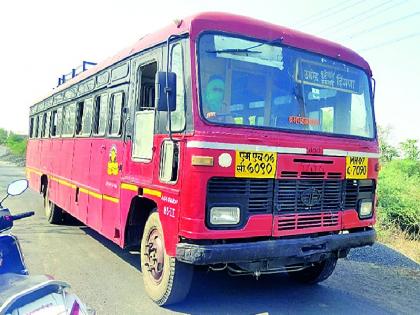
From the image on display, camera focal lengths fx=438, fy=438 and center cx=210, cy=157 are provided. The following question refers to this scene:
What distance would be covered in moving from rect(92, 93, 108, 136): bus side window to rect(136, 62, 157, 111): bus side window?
4.07 ft

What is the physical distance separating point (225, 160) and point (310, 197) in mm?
1138

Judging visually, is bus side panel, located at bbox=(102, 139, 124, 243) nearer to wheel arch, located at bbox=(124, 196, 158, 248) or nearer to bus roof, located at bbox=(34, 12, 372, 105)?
wheel arch, located at bbox=(124, 196, 158, 248)

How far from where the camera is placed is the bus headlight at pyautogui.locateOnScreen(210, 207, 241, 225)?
159 inches

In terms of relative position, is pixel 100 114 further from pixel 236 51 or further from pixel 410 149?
pixel 410 149

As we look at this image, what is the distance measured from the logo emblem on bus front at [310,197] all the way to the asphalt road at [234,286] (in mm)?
1185

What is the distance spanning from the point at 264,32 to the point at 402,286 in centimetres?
387

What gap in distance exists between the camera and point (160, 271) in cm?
467

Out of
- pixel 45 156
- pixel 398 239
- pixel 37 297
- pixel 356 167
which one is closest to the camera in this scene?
pixel 37 297

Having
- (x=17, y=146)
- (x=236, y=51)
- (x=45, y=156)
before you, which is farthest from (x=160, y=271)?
(x=17, y=146)

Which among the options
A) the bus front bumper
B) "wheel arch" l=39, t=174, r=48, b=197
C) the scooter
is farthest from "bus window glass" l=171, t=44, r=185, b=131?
"wheel arch" l=39, t=174, r=48, b=197

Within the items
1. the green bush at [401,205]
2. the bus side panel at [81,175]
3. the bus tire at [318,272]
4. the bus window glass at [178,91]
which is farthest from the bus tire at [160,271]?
the green bush at [401,205]

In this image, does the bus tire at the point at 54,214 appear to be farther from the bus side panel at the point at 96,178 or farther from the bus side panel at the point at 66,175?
the bus side panel at the point at 96,178

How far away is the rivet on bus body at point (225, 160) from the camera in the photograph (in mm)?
4023

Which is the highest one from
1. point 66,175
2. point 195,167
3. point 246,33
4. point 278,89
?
point 246,33
